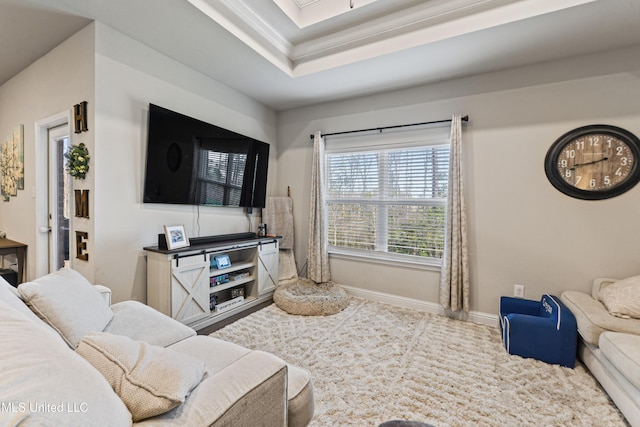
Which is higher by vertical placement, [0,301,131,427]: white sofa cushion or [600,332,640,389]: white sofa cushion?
[0,301,131,427]: white sofa cushion

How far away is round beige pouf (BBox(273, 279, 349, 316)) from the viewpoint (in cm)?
304

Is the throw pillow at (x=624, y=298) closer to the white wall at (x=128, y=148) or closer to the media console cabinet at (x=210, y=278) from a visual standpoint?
the media console cabinet at (x=210, y=278)

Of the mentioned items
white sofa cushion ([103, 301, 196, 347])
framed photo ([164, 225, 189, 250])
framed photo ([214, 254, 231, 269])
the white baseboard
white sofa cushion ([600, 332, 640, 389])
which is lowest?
the white baseboard

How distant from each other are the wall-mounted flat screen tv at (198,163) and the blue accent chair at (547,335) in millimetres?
3096

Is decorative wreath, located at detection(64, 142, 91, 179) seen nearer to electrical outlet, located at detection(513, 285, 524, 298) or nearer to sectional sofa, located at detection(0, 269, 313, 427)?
sectional sofa, located at detection(0, 269, 313, 427)

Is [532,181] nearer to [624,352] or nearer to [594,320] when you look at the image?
[594,320]

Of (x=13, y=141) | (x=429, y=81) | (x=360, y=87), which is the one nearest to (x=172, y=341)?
(x=360, y=87)

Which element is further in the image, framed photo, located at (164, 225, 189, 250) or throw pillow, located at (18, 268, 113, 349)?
→ framed photo, located at (164, 225, 189, 250)

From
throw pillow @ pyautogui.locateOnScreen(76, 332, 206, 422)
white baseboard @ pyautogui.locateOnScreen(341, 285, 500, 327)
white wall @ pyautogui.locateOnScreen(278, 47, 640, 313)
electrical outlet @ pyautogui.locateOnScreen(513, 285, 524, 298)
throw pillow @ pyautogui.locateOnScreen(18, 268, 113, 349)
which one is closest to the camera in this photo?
throw pillow @ pyautogui.locateOnScreen(76, 332, 206, 422)

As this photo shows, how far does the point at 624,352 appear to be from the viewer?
1.59 m

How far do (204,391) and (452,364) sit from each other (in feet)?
6.45

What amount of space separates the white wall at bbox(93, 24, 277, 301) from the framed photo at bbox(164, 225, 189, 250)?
21 centimetres

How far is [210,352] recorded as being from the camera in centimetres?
136

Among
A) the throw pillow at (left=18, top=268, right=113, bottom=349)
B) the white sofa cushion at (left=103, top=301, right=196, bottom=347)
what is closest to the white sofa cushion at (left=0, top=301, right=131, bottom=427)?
the throw pillow at (left=18, top=268, right=113, bottom=349)
